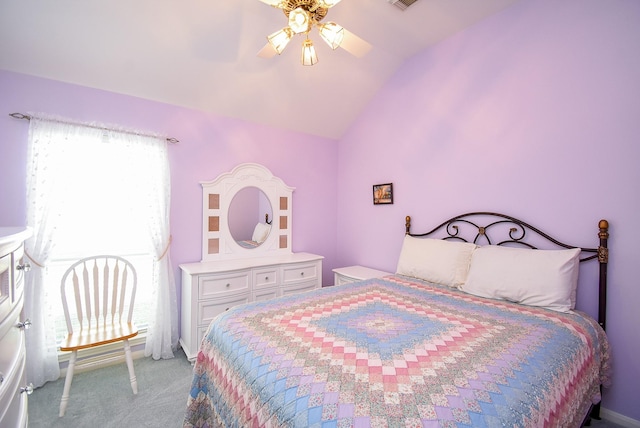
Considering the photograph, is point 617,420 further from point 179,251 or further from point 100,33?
point 100,33

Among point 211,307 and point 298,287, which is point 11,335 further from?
point 298,287

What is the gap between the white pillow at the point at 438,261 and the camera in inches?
91.3

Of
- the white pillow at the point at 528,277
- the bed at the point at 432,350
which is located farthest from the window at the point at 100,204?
the white pillow at the point at 528,277

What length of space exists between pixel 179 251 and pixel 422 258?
230 cm

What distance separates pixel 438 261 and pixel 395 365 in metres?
1.49

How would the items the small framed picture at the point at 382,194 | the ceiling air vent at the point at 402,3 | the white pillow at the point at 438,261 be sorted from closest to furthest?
the ceiling air vent at the point at 402,3, the white pillow at the point at 438,261, the small framed picture at the point at 382,194

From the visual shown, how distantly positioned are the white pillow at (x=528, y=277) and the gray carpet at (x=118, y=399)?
7.47 ft

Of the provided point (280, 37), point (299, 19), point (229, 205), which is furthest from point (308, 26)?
point (229, 205)

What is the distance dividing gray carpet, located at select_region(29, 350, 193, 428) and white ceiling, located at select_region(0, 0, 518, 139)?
236 cm

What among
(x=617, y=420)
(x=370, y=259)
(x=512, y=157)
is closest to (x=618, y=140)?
(x=512, y=157)

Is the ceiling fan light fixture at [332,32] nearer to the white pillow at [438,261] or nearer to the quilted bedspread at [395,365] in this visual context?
the quilted bedspread at [395,365]

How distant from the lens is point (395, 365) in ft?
3.67

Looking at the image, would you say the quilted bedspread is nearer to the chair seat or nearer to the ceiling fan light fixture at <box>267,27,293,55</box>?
the chair seat

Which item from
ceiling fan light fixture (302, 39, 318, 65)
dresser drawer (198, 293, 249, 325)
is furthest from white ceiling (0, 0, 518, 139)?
dresser drawer (198, 293, 249, 325)
